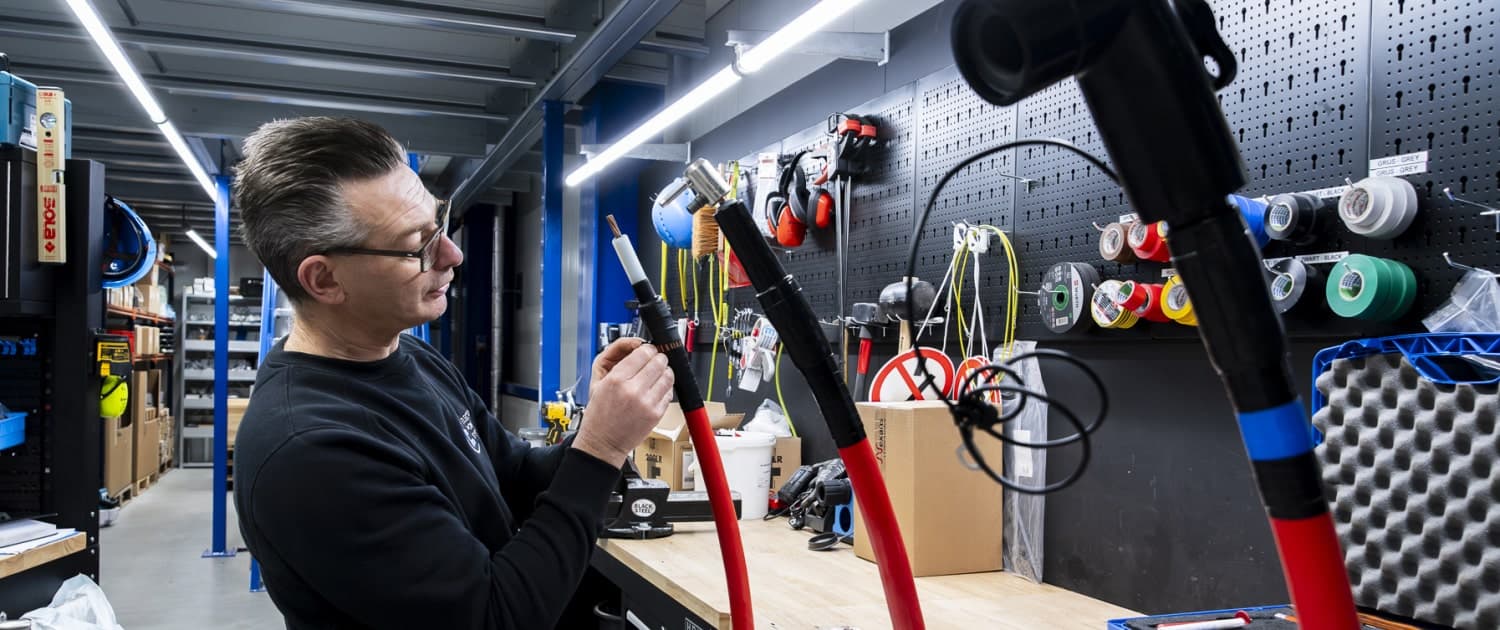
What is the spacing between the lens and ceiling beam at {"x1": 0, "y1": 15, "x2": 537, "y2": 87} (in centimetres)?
404

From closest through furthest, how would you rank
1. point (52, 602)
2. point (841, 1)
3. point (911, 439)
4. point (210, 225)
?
point (841, 1)
point (911, 439)
point (52, 602)
point (210, 225)

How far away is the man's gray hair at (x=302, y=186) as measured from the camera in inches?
44.1

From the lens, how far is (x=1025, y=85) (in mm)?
443

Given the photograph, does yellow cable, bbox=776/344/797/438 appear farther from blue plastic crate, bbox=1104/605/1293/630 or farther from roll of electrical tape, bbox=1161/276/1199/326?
blue plastic crate, bbox=1104/605/1293/630

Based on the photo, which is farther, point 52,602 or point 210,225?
point 210,225

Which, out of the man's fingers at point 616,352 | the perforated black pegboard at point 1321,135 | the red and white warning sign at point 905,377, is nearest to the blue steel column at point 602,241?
the red and white warning sign at point 905,377

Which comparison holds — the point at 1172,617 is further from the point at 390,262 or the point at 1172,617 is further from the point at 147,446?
the point at 147,446

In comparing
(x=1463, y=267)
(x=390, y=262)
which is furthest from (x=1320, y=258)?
(x=390, y=262)

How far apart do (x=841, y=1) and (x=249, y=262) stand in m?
15.1

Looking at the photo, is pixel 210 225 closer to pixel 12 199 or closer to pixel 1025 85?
pixel 12 199

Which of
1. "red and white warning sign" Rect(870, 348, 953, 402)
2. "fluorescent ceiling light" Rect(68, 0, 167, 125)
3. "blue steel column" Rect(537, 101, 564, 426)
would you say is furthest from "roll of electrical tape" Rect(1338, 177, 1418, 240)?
"blue steel column" Rect(537, 101, 564, 426)

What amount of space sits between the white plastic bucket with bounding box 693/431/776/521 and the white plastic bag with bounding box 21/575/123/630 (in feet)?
5.15

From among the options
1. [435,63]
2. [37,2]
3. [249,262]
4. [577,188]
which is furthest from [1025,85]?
[249,262]

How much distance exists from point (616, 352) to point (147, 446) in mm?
9443
